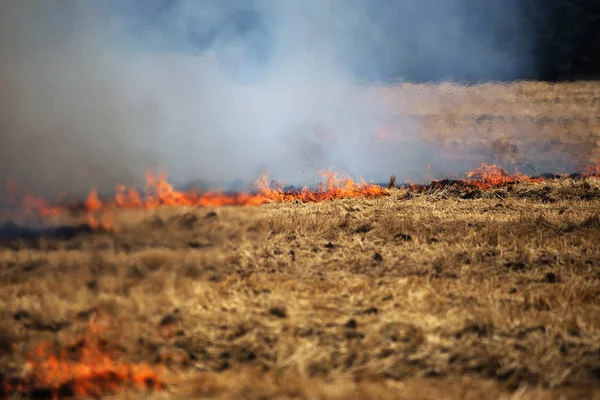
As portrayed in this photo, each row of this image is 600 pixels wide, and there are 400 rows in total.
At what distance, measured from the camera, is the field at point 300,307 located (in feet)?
24.2

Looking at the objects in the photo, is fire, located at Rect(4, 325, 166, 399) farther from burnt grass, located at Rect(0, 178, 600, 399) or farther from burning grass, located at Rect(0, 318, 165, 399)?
burnt grass, located at Rect(0, 178, 600, 399)

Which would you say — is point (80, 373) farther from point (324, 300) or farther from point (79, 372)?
point (324, 300)

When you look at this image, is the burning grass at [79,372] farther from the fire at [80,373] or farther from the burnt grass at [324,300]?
the burnt grass at [324,300]

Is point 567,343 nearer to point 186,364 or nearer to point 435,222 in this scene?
point 186,364

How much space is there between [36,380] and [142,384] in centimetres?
159

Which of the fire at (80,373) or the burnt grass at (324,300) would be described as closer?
the burnt grass at (324,300)

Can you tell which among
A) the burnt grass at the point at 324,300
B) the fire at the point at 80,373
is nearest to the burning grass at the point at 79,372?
the fire at the point at 80,373

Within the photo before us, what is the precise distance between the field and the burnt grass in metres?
0.03

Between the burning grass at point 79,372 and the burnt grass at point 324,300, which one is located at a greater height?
the burnt grass at point 324,300

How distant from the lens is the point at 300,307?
9.65 m

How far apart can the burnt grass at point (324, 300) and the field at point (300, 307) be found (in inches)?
1.3

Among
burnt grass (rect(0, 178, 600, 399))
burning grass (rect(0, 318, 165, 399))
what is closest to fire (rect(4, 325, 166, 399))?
burning grass (rect(0, 318, 165, 399))

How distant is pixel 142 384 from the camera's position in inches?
295

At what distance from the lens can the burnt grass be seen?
736 cm
